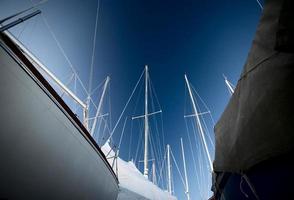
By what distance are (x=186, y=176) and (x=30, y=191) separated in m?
24.1

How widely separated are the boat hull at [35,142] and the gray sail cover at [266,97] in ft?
7.60

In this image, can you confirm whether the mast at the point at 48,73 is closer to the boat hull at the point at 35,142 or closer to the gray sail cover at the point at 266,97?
the boat hull at the point at 35,142

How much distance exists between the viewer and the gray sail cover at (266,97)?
1.81 m

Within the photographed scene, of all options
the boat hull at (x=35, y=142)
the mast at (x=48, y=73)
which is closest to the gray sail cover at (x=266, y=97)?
the boat hull at (x=35, y=142)

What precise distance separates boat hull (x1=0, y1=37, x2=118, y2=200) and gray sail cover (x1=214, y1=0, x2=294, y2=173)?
2316 millimetres

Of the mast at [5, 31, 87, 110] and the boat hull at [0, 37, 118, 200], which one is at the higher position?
the mast at [5, 31, 87, 110]

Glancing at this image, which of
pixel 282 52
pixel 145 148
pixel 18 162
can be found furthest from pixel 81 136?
pixel 145 148

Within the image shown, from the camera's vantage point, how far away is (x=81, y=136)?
299 centimetres

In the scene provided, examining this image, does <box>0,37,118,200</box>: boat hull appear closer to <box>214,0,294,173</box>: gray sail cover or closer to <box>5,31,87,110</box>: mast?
<box>214,0,294,173</box>: gray sail cover

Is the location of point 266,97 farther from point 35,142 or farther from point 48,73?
point 48,73

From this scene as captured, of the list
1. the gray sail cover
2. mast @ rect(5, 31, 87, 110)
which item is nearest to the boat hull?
the gray sail cover

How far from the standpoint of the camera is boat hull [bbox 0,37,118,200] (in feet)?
6.27

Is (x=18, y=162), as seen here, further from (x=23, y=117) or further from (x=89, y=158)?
(x=89, y=158)

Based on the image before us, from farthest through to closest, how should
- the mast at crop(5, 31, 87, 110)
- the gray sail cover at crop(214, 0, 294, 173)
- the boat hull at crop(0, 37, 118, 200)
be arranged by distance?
the mast at crop(5, 31, 87, 110)
the boat hull at crop(0, 37, 118, 200)
the gray sail cover at crop(214, 0, 294, 173)
